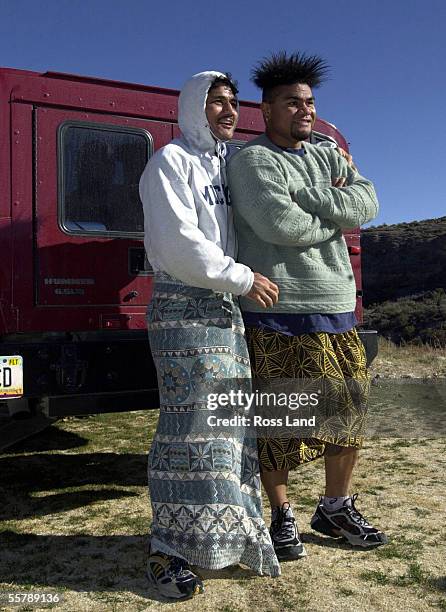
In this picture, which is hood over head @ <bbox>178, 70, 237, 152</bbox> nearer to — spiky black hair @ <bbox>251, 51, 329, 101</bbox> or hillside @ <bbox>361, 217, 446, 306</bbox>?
spiky black hair @ <bbox>251, 51, 329, 101</bbox>

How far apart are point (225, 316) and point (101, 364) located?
1.29 metres

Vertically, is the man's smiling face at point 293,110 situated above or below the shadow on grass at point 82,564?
above

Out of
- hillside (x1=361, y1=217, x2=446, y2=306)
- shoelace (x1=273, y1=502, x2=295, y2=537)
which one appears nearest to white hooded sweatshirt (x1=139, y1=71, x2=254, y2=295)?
shoelace (x1=273, y1=502, x2=295, y2=537)

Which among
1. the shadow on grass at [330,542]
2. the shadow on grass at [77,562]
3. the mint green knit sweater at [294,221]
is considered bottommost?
the shadow on grass at [77,562]

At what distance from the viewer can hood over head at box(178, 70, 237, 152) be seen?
299 centimetres

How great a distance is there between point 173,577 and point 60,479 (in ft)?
7.23

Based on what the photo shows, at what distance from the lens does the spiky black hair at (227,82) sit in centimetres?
303

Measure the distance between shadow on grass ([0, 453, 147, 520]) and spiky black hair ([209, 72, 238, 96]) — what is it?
2.53 metres

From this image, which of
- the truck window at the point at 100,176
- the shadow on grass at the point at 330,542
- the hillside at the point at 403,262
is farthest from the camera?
the hillside at the point at 403,262

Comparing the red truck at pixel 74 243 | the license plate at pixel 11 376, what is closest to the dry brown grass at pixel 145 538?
the red truck at pixel 74 243

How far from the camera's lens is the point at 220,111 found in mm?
3041

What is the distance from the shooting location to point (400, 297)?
36906 mm

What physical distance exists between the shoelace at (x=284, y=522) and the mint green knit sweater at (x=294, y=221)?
36.1 inches

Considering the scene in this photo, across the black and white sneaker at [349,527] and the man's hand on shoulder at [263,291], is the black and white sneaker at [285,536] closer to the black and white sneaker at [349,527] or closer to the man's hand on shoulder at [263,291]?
the black and white sneaker at [349,527]
